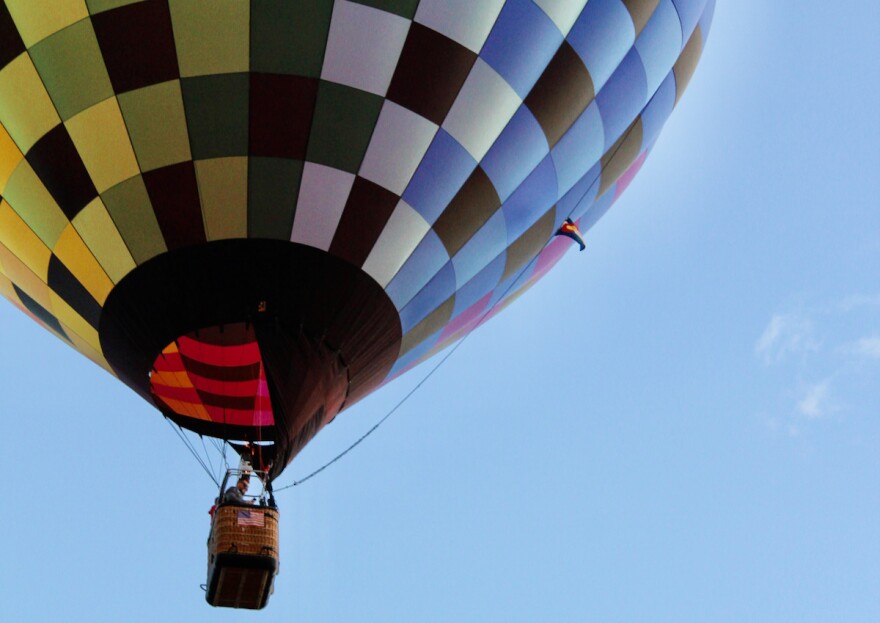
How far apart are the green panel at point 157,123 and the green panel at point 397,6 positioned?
1077 millimetres

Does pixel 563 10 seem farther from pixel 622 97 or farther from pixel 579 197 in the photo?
pixel 579 197

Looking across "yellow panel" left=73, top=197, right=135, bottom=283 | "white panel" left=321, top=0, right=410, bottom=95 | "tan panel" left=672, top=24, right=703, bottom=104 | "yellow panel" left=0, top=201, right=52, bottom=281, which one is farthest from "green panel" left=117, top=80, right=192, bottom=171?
"tan panel" left=672, top=24, right=703, bottom=104

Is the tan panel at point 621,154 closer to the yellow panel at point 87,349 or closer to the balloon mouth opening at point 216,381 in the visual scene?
the balloon mouth opening at point 216,381

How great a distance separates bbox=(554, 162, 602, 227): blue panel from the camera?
8.24m

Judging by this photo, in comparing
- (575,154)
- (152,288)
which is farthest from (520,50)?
(152,288)

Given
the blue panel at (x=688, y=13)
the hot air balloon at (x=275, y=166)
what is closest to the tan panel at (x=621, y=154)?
the blue panel at (x=688, y=13)

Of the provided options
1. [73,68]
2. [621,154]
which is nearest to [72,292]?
[73,68]

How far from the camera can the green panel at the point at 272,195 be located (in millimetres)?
6773

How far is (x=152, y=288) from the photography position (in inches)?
271

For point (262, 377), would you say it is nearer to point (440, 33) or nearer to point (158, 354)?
point (158, 354)

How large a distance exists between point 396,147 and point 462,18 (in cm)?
77

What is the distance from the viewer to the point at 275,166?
6.77m

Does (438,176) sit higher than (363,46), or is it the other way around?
(363,46)

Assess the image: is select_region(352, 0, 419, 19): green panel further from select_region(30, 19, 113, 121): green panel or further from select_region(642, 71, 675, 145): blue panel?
select_region(642, 71, 675, 145): blue panel
